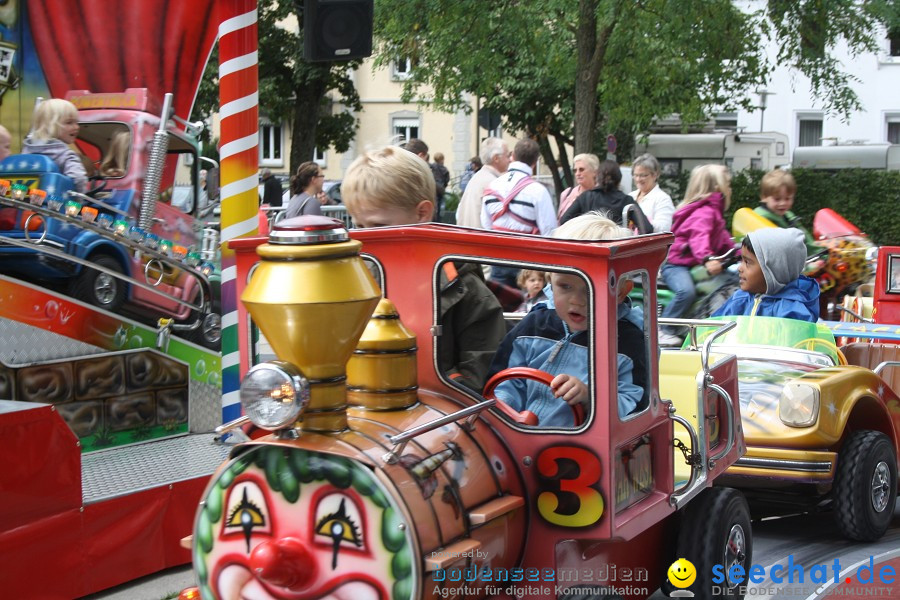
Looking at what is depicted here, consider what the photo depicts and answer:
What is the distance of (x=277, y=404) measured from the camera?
9.39ft

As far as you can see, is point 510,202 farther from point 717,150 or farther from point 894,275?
point 717,150

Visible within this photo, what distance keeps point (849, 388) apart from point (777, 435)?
19.9 inches

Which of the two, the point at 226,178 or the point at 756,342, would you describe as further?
the point at 756,342

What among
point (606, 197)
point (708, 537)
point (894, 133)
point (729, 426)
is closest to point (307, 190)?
point (606, 197)

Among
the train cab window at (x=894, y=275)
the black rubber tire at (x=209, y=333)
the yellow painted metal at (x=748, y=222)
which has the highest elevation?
the yellow painted metal at (x=748, y=222)

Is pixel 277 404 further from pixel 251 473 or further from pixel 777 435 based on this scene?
pixel 777 435

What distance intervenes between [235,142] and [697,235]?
14.1 feet

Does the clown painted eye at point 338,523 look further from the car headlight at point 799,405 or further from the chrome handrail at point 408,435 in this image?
the car headlight at point 799,405

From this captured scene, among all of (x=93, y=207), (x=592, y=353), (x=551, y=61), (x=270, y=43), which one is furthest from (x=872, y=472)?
(x=270, y=43)

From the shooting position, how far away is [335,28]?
5.82 metres

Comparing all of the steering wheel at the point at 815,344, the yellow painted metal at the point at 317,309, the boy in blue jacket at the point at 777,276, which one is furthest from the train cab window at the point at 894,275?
the yellow painted metal at the point at 317,309

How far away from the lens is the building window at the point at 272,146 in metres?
41.3

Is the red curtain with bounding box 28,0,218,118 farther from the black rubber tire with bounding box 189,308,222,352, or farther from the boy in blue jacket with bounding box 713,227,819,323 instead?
the boy in blue jacket with bounding box 713,227,819,323

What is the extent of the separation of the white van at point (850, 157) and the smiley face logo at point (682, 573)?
80.0ft
